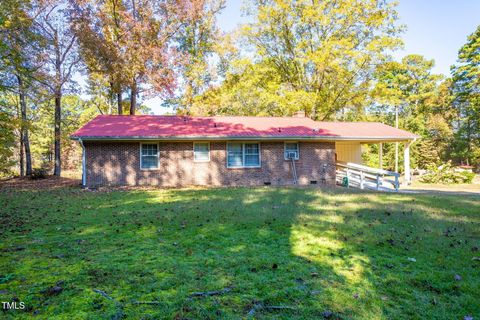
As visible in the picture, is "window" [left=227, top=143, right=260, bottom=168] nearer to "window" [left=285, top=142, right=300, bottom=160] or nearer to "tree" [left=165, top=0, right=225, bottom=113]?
"window" [left=285, top=142, right=300, bottom=160]

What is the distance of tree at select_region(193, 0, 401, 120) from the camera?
76.3ft

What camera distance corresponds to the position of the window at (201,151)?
15.8m

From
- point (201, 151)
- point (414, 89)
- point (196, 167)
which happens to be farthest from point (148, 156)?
point (414, 89)

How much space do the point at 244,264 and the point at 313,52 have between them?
2327cm

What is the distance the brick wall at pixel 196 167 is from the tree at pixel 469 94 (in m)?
23.7

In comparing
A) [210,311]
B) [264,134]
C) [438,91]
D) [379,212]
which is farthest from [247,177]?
[438,91]

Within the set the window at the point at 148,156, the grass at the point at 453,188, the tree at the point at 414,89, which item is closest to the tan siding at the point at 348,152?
the grass at the point at 453,188

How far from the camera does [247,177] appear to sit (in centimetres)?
1627

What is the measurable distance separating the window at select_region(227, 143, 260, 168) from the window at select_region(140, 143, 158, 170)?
12.5 ft

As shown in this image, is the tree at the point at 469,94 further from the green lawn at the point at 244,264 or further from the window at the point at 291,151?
the green lawn at the point at 244,264

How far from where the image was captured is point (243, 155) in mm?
16297

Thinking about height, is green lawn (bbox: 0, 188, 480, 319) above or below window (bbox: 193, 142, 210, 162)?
below

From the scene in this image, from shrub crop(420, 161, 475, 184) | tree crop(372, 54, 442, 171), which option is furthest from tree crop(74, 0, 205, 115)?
tree crop(372, 54, 442, 171)

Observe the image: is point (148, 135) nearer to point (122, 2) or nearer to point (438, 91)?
point (122, 2)
